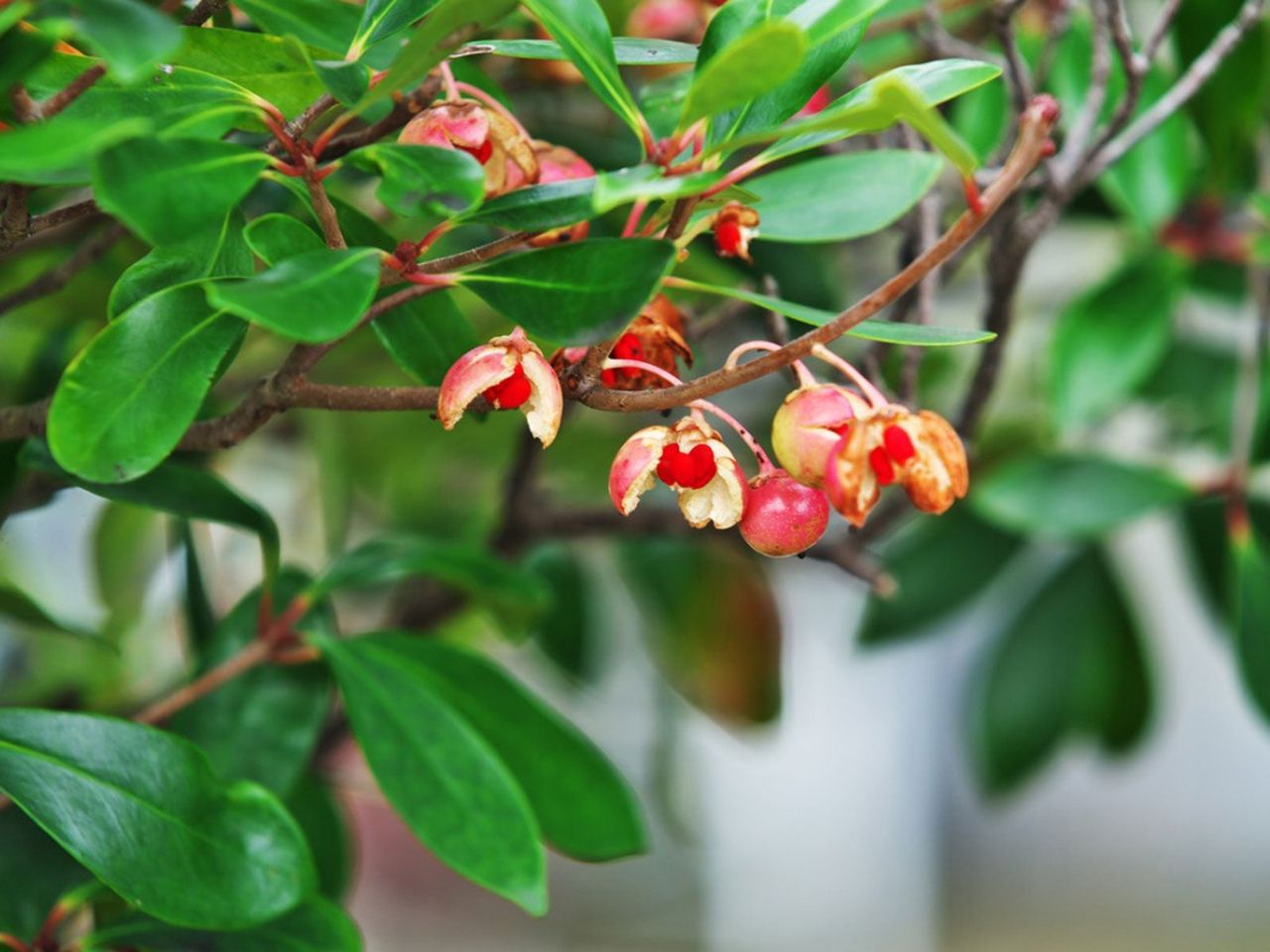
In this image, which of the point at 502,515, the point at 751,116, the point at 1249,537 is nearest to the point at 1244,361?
the point at 1249,537

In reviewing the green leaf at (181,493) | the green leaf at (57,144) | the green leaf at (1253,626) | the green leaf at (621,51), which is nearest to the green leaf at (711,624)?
the green leaf at (1253,626)

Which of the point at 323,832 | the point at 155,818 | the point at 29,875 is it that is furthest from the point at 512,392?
the point at 323,832

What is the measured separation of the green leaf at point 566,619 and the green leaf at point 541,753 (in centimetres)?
33

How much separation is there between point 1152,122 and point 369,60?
1.11 ft

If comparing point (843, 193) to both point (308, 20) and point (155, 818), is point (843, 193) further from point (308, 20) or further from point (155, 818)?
point (155, 818)

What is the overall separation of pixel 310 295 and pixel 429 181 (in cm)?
5

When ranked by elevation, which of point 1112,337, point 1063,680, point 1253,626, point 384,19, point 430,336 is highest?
point 384,19

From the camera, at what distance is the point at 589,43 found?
344 millimetres

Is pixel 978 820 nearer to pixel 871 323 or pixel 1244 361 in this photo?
pixel 1244 361

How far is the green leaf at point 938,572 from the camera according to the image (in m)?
0.93

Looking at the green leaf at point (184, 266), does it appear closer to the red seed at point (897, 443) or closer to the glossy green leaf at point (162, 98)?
the glossy green leaf at point (162, 98)

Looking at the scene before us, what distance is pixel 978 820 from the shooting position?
1.89m

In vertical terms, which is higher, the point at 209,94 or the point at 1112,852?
the point at 209,94

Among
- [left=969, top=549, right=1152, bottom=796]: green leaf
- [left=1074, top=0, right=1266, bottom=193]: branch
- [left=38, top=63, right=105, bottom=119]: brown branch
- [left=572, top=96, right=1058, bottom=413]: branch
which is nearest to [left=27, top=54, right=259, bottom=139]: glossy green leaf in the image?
[left=38, top=63, right=105, bottom=119]: brown branch
